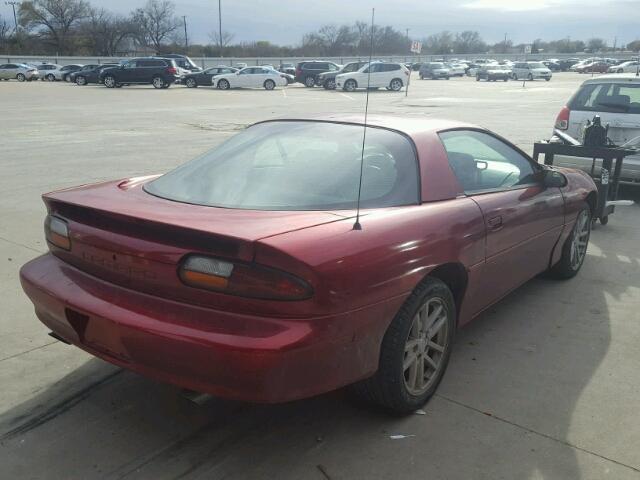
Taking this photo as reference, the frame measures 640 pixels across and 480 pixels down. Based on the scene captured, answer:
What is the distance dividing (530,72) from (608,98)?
53224 mm

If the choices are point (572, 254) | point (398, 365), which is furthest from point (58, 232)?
point (572, 254)

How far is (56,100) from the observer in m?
26.9

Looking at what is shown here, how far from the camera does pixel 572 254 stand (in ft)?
15.6

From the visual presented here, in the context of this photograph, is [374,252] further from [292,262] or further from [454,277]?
[454,277]

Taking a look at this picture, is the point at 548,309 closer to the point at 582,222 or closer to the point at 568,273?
the point at 568,273

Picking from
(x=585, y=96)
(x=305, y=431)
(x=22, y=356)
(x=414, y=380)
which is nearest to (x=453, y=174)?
(x=414, y=380)

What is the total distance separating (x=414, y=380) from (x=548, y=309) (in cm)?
181

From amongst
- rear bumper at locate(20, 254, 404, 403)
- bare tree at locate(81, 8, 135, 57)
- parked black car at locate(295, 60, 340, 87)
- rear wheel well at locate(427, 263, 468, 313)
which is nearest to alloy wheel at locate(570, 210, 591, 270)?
rear wheel well at locate(427, 263, 468, 313)

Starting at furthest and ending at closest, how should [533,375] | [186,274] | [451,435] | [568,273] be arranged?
[568,273], [533,375], [451,435], [186,274]

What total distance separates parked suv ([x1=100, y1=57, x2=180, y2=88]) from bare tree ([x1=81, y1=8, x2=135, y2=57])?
54.0m

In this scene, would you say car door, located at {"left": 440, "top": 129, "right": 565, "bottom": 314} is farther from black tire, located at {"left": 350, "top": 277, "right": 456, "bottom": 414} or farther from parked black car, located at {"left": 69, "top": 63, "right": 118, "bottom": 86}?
parked black car, located at {"left": 69, "top": 63, "right": 118, "bottom": 86}

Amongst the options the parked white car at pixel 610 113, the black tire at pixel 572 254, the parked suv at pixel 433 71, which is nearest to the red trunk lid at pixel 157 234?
the black tire at pixel 572 254

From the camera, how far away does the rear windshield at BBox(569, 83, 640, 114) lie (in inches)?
306

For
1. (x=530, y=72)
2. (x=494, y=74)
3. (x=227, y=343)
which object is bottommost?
(x=227, y=343)
